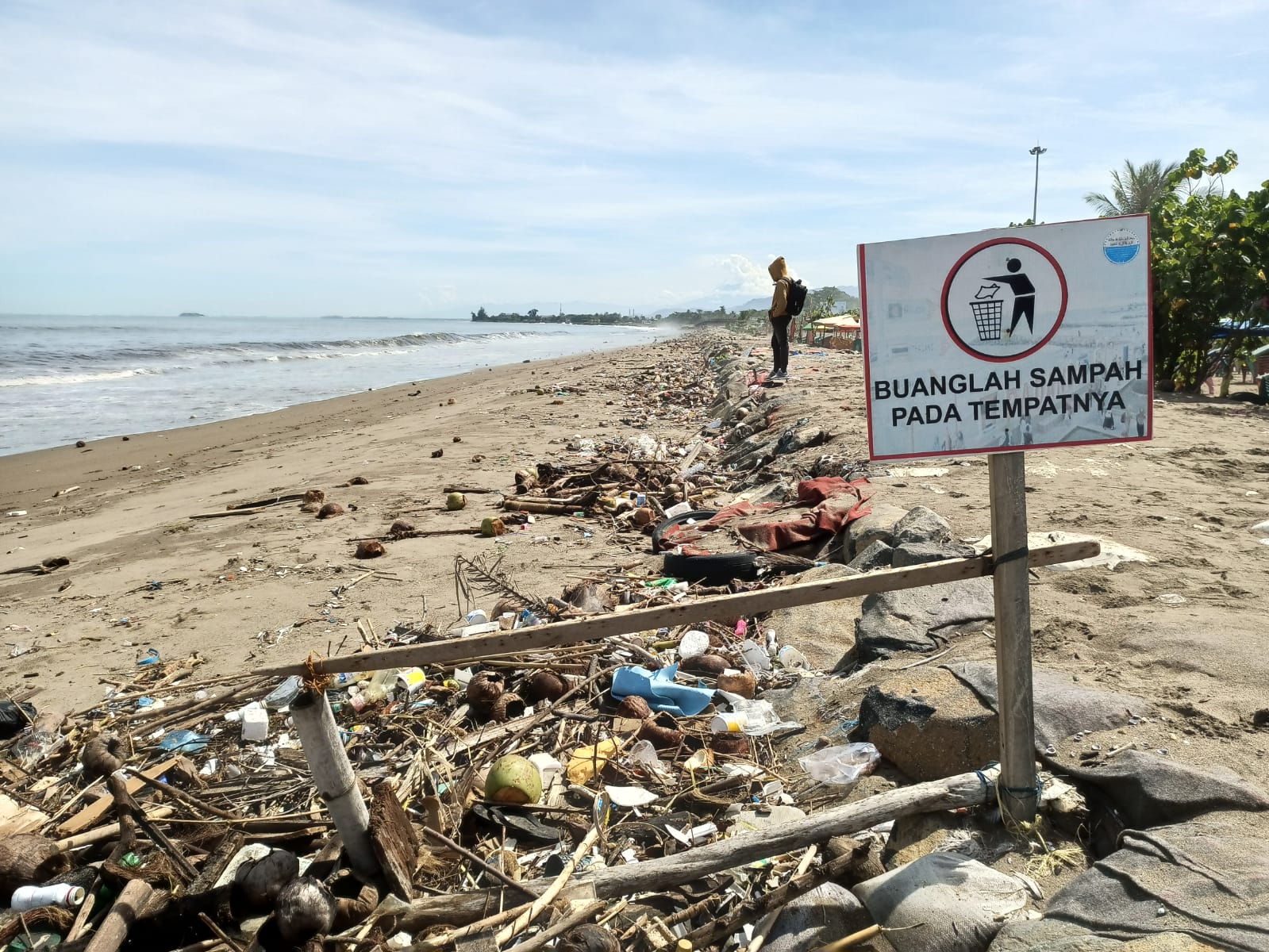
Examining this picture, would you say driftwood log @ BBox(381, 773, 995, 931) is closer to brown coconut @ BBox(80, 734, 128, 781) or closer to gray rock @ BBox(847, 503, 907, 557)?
brown coconut @ BBox(80, 734, 128, 781)

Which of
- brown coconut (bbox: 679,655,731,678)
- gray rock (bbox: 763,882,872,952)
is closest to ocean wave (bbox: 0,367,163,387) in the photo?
brown coconut (bbox: 679,655,731,678)

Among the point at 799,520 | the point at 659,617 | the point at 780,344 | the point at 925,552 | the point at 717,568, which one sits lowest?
the point at 717,568

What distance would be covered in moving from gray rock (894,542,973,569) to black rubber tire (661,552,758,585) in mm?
1171

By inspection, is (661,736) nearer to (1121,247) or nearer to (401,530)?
(1121,247)

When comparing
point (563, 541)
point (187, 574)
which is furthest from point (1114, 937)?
point (187, 574)

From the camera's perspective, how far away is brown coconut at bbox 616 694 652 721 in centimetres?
353

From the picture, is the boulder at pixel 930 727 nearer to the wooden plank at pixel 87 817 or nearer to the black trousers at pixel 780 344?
the wooden plank at pixel 87 817

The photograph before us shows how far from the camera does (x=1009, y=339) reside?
2193mm

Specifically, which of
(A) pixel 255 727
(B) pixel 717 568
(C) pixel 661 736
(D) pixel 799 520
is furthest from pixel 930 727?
(D) pixel 799 520

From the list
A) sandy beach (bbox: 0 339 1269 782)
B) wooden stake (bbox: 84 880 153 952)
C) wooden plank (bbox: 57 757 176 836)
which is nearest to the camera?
wooden stake (bbox: 84 880 153 952)

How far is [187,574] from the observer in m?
6.59

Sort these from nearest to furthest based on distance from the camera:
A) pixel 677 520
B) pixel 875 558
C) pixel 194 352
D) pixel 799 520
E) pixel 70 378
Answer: pixel 875 558 → pixel 799 520 → pixel 677 520 → pixel 70 378 → pixel 194 352

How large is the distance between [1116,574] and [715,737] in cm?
240

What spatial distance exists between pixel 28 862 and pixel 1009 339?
11.5ft
